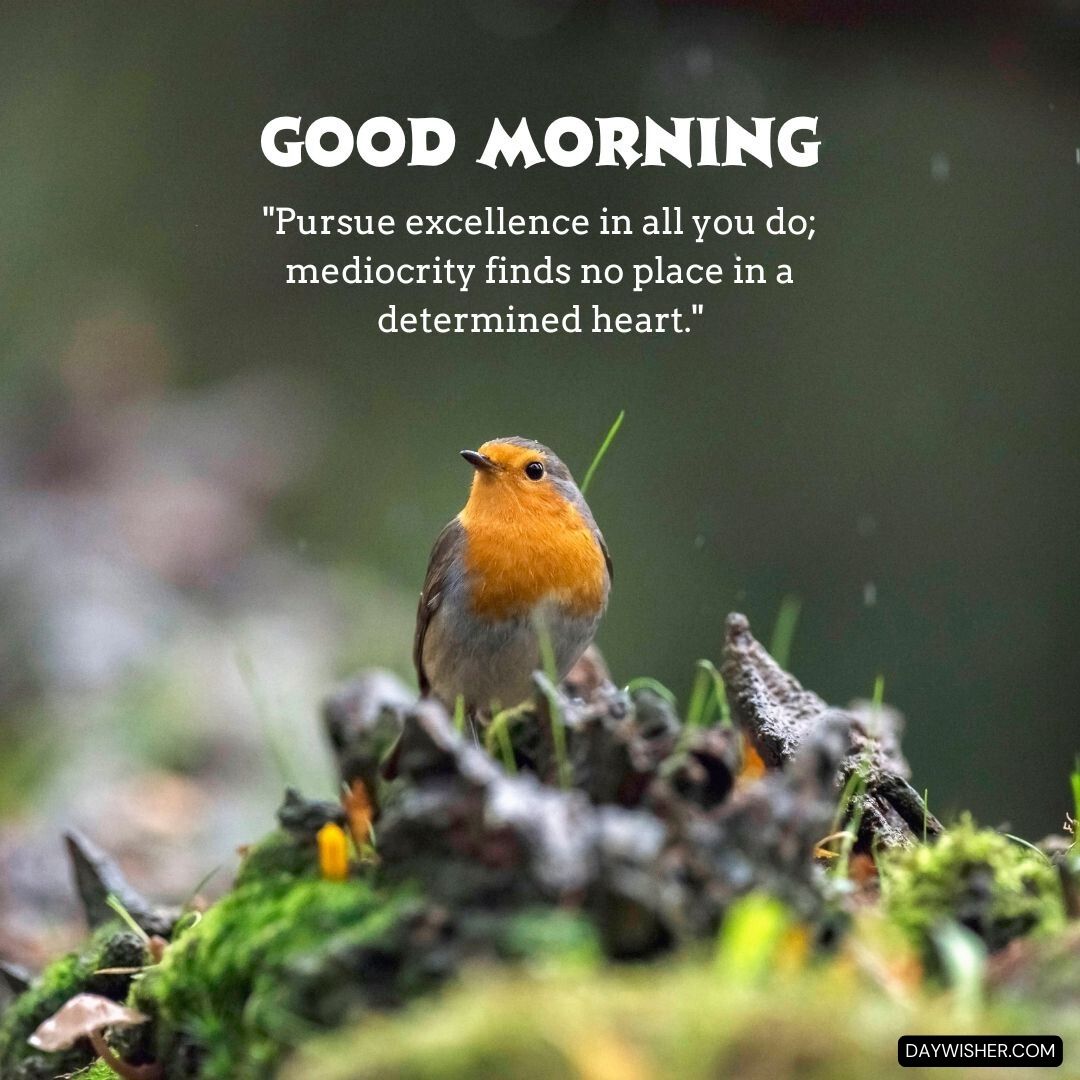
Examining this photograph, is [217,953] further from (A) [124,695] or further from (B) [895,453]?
(B) [895,453]

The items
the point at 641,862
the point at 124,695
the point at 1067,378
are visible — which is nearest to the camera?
the point at 641,862

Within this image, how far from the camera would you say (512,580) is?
4273mm

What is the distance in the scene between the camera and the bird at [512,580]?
4.26m

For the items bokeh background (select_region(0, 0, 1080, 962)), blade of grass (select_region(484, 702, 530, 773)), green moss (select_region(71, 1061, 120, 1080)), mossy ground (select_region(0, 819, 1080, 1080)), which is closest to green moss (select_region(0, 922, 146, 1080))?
green moss (select_region(71, 1061, 120, 1080))

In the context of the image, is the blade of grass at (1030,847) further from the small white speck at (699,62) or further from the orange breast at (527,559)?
the small white speck at (699,62)

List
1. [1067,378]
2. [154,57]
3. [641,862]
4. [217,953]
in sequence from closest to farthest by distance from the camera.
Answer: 1. [641,862]
2. [217,953]
3. [1067,378]
4. [154,57]

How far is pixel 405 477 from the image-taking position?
11312 millimetres

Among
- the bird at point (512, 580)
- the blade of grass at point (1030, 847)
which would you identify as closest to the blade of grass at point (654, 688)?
the blade of grass at point (1030, 847)

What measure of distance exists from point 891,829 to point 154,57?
11319 millimetres


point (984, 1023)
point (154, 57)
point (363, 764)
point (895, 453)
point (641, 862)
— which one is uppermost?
point (154, 57)

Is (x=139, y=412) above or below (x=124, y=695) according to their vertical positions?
above

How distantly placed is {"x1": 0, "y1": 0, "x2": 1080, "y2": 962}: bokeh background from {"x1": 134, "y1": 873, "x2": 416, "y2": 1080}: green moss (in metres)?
5.74

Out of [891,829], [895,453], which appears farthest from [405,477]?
[891,829]

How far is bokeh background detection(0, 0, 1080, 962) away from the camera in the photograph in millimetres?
9266
